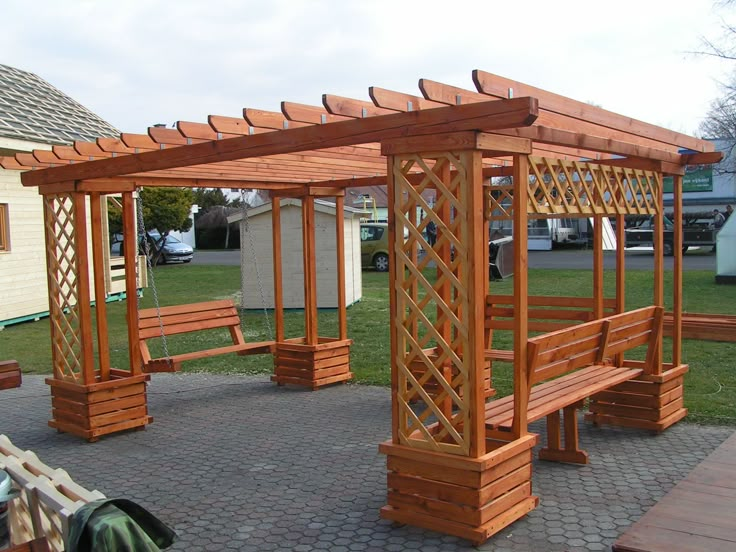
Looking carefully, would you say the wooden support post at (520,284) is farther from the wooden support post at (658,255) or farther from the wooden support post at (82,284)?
the wooden support post at (82,284)

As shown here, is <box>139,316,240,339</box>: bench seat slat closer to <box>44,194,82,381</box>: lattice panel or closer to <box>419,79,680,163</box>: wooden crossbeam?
<box>44,194,82,381</box>: lattice panel

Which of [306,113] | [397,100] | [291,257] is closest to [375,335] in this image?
[291,257]

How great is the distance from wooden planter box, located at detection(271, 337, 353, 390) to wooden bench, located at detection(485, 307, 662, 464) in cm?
305

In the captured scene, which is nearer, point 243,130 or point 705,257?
point 243,130

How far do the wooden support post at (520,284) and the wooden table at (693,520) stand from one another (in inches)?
37.7

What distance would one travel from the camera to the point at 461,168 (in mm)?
4180

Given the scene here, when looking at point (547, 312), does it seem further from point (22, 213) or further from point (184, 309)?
point (22, 213)

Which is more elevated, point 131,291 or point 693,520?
point 131,291

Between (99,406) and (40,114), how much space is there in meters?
10.5

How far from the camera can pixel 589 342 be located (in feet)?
18.1

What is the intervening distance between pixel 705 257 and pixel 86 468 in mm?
24379

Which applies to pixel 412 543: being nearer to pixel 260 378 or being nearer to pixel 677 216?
pixel 677 216

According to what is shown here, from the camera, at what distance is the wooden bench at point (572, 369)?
15.8 feet

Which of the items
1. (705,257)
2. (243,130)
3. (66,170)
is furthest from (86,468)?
(705,257)
